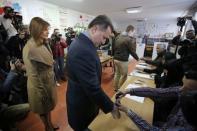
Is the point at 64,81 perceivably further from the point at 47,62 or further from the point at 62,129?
the point at 47,62

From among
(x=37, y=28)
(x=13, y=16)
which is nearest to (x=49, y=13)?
(x=13, y=16)

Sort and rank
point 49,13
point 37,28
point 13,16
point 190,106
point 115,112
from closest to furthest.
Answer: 1. point 190,106
2. point 115,112
3. point 37,28
4. point 13,16
5. point 49,13

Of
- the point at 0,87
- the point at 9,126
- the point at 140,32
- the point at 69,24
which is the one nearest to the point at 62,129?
the point at 9,126

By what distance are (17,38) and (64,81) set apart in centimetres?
183

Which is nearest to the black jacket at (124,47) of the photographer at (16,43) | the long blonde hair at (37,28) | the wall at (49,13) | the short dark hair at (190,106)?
the long blonde hair at (37,28)

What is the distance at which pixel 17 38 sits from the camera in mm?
2834

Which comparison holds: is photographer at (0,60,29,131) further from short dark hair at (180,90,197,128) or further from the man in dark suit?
short dark hair at (180,90,197,128)

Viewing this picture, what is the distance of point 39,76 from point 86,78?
0.82m

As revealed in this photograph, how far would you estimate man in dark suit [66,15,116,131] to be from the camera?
3.04 ft

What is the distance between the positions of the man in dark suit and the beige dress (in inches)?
22.2

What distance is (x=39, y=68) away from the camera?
1.51 meters

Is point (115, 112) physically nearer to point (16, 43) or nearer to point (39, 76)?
point (39, 76)

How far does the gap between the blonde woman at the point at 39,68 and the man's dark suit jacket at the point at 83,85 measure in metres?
0.56

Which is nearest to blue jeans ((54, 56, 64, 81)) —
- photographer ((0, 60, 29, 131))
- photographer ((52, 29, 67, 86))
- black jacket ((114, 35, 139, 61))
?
photographer ((52, 29, 67, 86))
